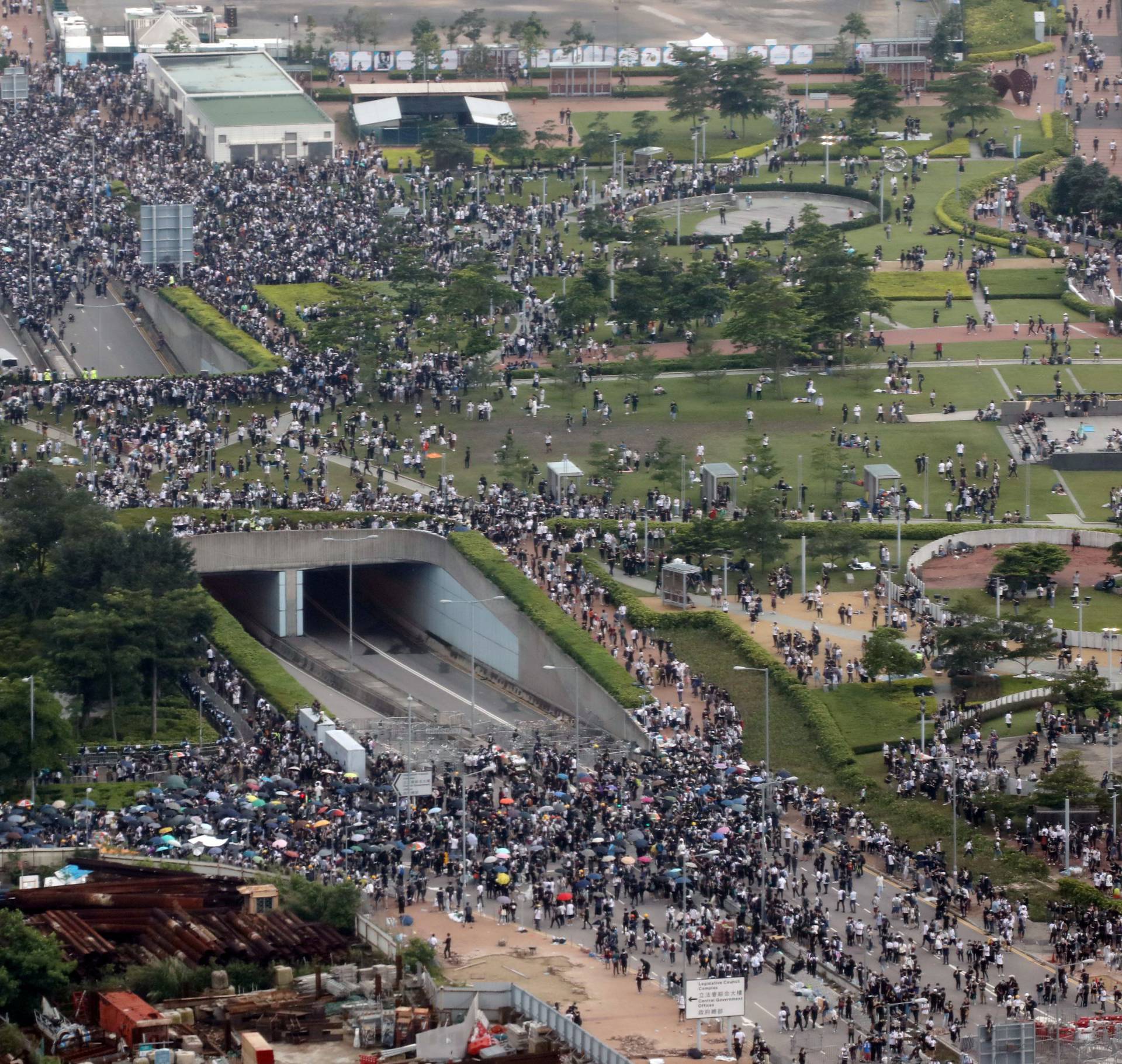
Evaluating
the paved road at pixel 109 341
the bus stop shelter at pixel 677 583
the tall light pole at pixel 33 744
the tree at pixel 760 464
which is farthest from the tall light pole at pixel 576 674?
the paved road at pixel 109 341

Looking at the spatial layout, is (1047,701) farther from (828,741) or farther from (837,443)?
(837,443)

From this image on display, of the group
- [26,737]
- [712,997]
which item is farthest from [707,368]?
[712,997]

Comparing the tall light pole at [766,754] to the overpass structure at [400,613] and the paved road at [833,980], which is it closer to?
the paved road at [833,980]

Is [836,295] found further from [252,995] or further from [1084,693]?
[252,995]

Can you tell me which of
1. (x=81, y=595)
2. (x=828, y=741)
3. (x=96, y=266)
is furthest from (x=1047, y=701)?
(x=96, y=266)

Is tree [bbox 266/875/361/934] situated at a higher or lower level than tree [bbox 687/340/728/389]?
lower

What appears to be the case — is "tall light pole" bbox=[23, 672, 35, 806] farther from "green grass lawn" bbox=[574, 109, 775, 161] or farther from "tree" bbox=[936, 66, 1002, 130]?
"tree" bbox=[936, 66, 1002, 130]

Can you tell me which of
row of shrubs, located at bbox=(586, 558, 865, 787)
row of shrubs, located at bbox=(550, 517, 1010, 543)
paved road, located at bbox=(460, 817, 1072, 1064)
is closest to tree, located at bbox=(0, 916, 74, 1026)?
paved road, located at bbox=(460, 817, 1072, 1064)
